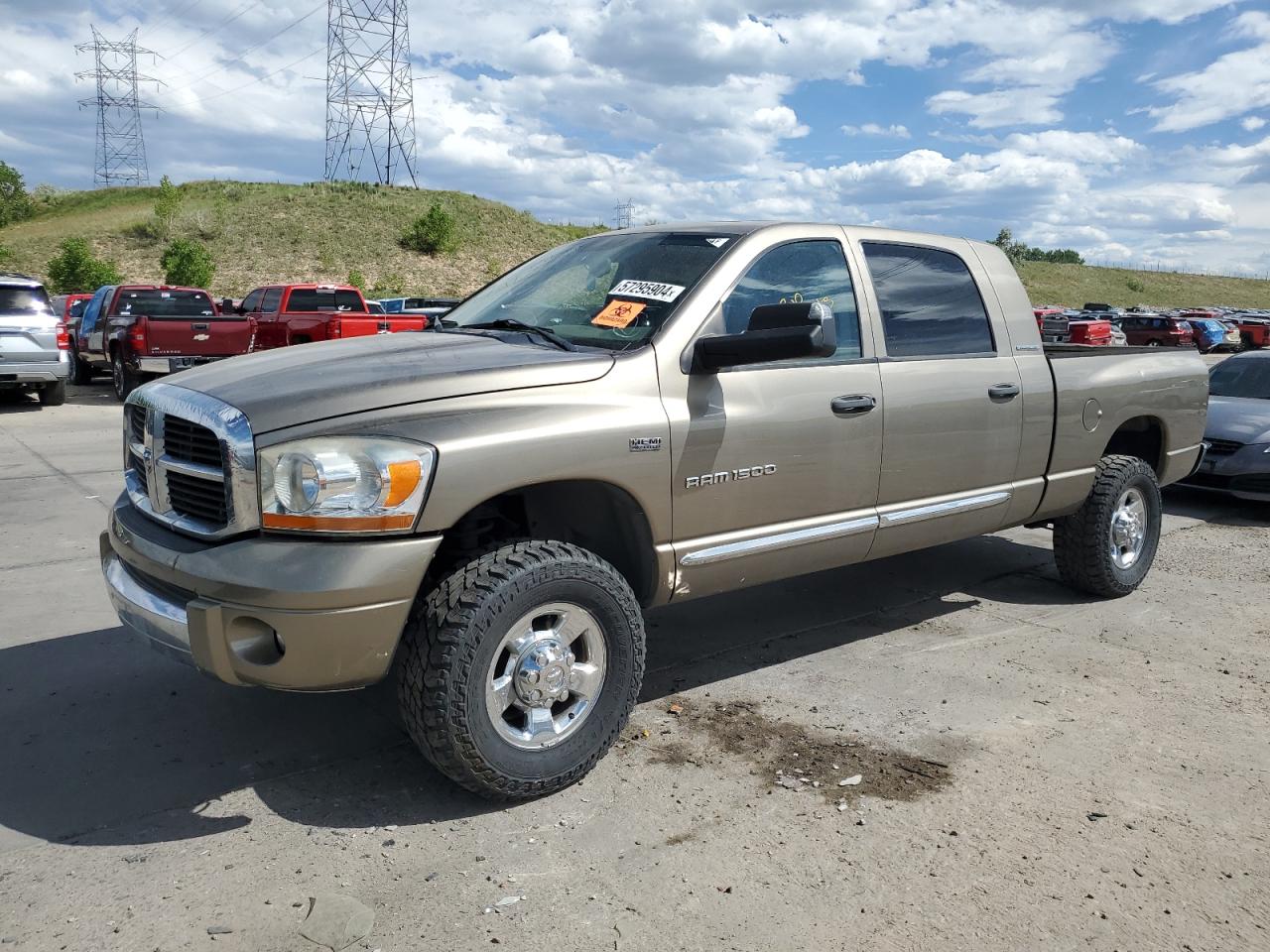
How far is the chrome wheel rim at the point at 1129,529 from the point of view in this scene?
582 cm

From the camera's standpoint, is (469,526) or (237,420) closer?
(237,420)

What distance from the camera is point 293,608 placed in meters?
2.91

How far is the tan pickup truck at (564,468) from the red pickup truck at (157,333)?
11.2 meters

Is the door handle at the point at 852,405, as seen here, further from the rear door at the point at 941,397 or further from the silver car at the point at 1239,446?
the silver car at the point at 1239,446

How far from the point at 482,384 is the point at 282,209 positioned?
217 ft

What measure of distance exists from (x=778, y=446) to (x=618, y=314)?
0.79 meters

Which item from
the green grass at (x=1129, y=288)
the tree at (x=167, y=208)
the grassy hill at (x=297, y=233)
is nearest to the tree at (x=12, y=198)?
the grassy hill at (x=297, y=233)

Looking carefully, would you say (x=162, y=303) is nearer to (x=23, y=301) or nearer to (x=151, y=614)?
(x=23, y=301)

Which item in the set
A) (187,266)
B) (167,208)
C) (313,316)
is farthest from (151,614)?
(167,208)

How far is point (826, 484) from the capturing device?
13.7 ft

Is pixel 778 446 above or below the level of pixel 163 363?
above

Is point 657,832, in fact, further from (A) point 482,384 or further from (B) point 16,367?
(B) point 16,367

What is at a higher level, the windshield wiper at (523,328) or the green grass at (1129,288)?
the green grass at (1129,288)

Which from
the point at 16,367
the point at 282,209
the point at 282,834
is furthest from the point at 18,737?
the point at 282,209
